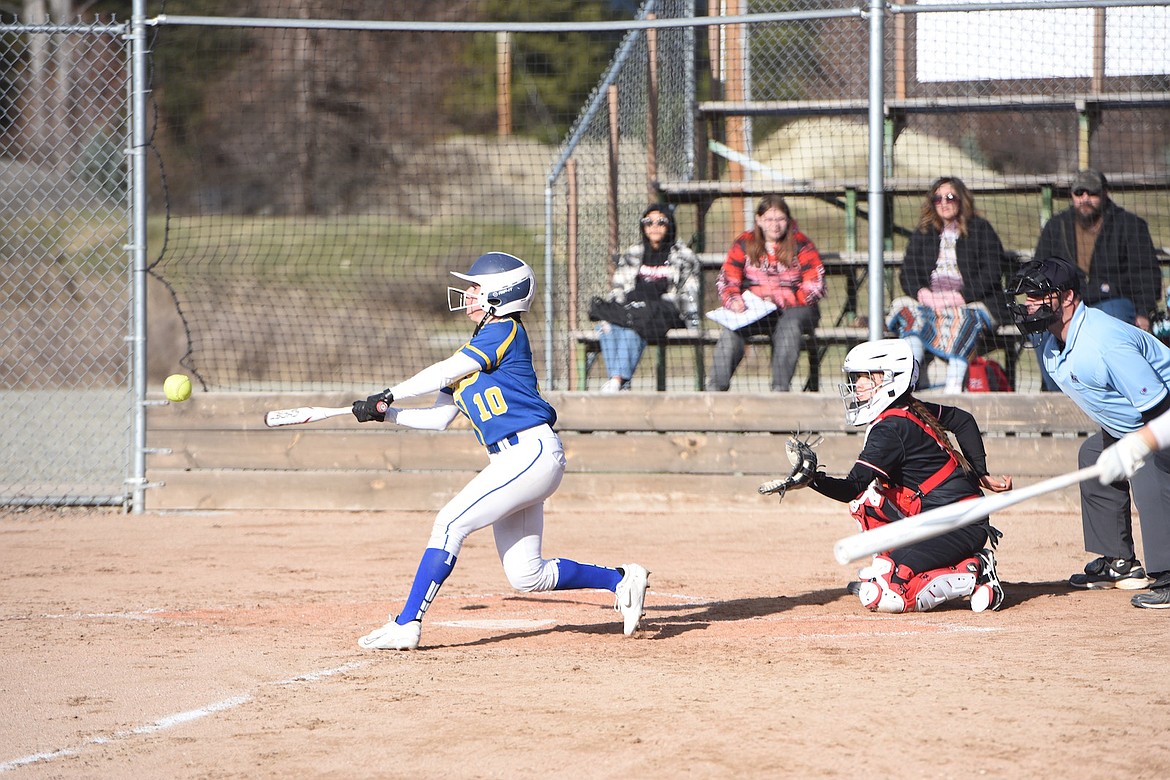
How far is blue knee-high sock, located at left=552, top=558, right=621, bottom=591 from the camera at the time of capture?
576 cm

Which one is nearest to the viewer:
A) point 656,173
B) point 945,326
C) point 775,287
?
point 945,326

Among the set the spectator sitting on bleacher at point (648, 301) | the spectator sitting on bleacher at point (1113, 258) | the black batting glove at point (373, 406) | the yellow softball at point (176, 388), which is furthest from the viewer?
the spectator sitting on bleacher at point (648, 301)

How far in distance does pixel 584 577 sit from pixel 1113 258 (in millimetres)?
5388

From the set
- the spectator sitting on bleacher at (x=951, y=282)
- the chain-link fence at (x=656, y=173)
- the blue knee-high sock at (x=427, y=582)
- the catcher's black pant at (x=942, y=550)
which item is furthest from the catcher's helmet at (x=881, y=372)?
the spectator sitting on bleacher at (x=951, y=282)

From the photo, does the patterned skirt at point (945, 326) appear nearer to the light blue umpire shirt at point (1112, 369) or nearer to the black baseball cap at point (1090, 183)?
the black baseball cap at point (1090, 183)

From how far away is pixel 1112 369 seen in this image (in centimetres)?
576

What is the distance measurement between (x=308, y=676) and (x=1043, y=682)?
9.19ft

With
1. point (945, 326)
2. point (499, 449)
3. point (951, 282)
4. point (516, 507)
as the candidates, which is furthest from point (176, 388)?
point (951, 282)

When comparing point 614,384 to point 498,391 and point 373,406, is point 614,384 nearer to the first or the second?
point 498,391

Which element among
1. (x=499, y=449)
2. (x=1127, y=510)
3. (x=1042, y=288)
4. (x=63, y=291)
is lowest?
(x=1127, y=510)

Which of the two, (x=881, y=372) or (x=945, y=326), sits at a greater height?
(x=945, y=326)

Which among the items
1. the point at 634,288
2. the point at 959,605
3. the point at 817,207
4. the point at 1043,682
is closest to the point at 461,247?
the point at 817,207

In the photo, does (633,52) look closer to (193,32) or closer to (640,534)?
(640,534)

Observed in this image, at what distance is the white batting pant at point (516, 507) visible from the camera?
550 cm
